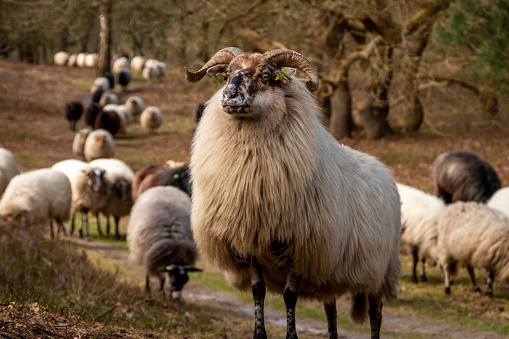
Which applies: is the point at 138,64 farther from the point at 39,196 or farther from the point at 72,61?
the point at 39,196

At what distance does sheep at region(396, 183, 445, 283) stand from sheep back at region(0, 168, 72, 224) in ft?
22.9

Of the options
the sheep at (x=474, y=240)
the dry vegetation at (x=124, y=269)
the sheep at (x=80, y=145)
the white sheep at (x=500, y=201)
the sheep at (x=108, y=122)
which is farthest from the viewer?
the sheep at (x=108, y=122)

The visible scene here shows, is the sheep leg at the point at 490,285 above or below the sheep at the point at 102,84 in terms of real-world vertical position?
below

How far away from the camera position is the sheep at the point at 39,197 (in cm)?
1173

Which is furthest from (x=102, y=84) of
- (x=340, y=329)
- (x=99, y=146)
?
(x=340, y=329)

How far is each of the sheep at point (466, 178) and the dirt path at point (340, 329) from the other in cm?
460

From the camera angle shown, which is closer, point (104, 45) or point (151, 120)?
point (151, 120)

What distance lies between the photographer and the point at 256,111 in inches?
179

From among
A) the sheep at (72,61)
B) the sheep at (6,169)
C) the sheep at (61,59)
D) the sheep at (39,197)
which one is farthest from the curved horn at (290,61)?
the sheep at (61,59)

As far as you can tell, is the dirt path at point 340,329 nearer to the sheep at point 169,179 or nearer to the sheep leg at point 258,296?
the sheep at point 169,179

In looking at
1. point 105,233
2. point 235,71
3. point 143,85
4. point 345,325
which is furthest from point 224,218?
point 143,85

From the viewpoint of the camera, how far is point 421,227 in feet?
36.9

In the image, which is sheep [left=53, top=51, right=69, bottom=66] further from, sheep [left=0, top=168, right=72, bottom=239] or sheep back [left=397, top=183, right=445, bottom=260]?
sheep back [left=397, top=183, right=445, bottom=260]

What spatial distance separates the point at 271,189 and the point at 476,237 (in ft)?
21.2
